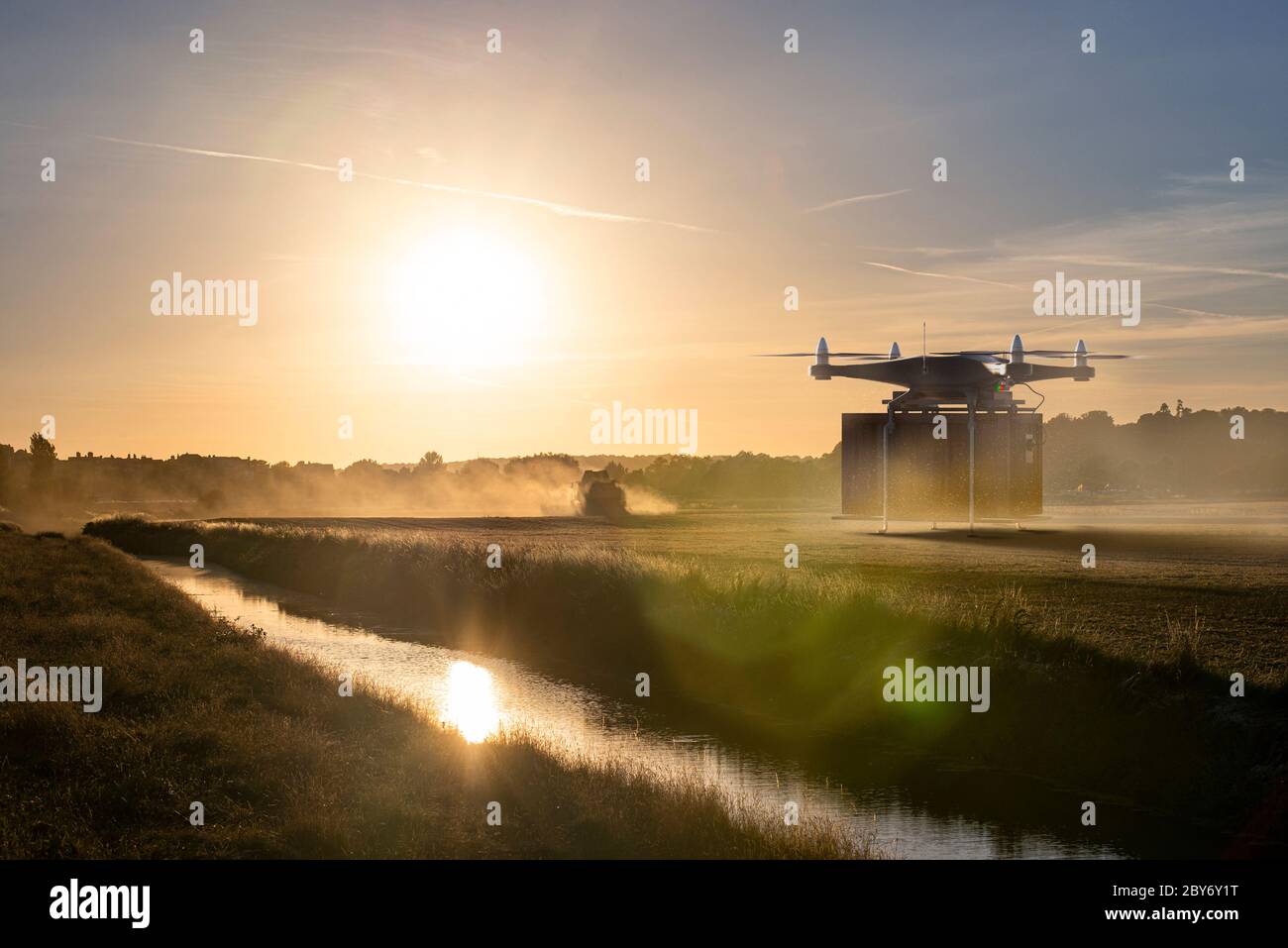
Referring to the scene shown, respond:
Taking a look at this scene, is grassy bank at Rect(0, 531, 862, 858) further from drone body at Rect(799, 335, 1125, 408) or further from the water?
drone body at Rect(799, 335, 1125, 408)

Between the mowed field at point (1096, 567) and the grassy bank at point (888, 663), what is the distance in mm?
649

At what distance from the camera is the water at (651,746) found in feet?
62.4

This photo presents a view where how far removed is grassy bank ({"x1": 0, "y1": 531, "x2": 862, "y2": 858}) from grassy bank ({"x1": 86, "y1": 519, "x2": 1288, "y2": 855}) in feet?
22.5

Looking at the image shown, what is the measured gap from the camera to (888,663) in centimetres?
2753

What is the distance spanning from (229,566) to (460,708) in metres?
65.9

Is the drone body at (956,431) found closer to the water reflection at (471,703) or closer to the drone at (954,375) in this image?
the drone at (954,375)

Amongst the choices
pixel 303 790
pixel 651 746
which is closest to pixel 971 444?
pixel 651 746

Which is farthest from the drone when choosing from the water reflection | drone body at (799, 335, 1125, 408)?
the water reflection

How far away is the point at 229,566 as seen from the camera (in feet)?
291

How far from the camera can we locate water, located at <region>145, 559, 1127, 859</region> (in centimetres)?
1903

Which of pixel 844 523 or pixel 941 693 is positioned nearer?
pixel 941 693

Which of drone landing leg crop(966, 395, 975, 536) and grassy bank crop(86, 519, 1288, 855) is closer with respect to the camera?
grassy bank crop(86, 519, 1288, 855)
